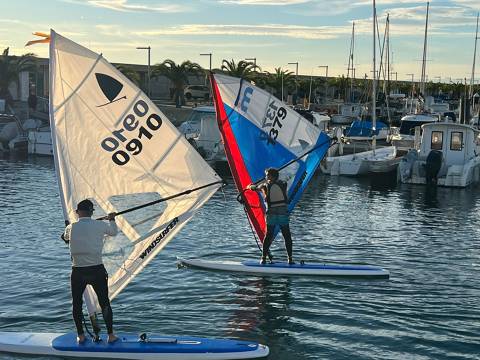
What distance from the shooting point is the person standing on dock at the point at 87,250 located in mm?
8883

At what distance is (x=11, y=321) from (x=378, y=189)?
2323 centimetres

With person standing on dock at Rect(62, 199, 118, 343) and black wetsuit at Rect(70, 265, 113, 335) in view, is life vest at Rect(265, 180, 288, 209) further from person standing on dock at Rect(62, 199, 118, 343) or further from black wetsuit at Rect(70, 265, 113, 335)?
black wetsuit at Rect(70, 265, 113, 335)

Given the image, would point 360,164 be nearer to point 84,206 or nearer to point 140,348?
point 140,348

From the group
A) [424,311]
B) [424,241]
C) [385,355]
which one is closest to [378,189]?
[424,241]

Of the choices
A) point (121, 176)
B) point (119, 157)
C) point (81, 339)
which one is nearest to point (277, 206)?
point (121, 176)

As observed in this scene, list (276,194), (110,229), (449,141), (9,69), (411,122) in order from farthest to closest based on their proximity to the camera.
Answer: (9,69), (411,122), (449,141), (276,194), (110,229)

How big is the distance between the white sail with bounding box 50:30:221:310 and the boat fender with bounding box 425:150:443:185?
24.1 meters

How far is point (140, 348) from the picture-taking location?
31.6 feet

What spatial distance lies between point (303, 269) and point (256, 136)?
3.12 metres

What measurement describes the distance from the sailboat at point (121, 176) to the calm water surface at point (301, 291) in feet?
4.13

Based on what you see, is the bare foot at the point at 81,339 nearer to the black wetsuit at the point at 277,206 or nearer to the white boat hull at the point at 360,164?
the black wetsuit at the point at 277,206

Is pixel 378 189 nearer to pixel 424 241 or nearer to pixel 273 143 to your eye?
pixel 424 241

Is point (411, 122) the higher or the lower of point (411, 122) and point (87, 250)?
the higher

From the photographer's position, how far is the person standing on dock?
350 inches
